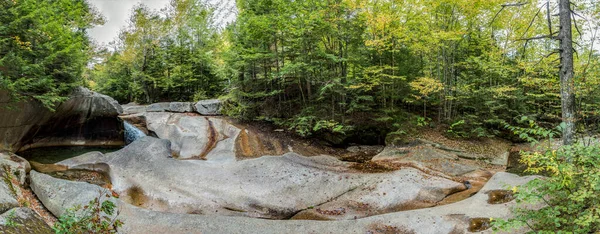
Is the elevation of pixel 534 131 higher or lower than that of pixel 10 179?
higher

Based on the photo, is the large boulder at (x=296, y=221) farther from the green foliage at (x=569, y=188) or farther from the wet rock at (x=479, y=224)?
the green foliage at (x=569, y=188)

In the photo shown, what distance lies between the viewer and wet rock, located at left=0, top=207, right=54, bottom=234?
4.64 m

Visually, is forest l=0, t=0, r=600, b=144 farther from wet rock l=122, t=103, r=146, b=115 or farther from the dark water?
wet rock l=122, t=103, r=146, b=115

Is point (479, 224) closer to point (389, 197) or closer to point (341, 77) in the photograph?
point (389, 197)

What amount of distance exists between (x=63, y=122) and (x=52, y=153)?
5.54ft

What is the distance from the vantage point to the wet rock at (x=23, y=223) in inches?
183

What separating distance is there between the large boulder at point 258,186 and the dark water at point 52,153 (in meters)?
2.99

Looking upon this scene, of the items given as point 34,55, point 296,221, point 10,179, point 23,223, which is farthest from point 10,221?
point 34,55

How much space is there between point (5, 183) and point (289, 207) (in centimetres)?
725

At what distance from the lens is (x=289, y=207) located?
848cm

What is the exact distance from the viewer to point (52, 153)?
13.9 m

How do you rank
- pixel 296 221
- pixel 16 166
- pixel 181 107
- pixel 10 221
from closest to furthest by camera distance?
1. pixel 10 221
2. pixel 296 221
3. pixel 16 166
4. pixel 181 107

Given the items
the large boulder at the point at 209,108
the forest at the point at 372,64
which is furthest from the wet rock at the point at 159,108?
the forest at the point at 372,64

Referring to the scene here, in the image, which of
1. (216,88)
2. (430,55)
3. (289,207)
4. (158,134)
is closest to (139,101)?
(216,88)
